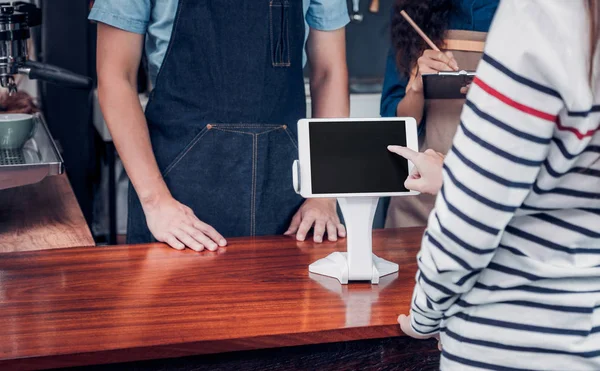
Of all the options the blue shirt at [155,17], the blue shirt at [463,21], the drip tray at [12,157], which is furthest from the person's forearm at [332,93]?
the drip tray at [12,157]

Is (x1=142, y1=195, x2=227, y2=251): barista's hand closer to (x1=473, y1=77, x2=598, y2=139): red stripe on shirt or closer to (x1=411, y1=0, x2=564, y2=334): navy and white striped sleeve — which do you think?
(x1=411, y1=0, x2=564, y2=334): navy and white striped sleeve

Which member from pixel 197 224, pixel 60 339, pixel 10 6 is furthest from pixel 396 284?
pixel 10 6

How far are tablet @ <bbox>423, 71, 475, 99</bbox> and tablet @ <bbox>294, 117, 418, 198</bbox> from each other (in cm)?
51

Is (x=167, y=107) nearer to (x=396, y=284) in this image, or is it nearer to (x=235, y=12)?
(x=235, y=12)

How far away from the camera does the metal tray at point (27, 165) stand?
5.77 ft

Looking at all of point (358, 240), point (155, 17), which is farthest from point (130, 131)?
point (358, 240)

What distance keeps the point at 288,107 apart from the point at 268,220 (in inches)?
11.8

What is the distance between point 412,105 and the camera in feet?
7.22

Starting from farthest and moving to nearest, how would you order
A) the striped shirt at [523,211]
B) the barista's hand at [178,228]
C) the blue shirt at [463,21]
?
the blue shirt at [463,21] → the barista's hand at [178,228] → the striped shirt at [523,211]

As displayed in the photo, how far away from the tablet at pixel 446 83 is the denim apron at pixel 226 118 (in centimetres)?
37

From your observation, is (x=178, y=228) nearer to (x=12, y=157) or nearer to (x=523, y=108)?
(x=12, y=157)

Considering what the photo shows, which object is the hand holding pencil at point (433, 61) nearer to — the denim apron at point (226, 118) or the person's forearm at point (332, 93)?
the person's forearm at point (332, 93)

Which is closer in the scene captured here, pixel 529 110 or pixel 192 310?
pixel 529 110

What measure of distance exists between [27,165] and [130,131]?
25 cm
